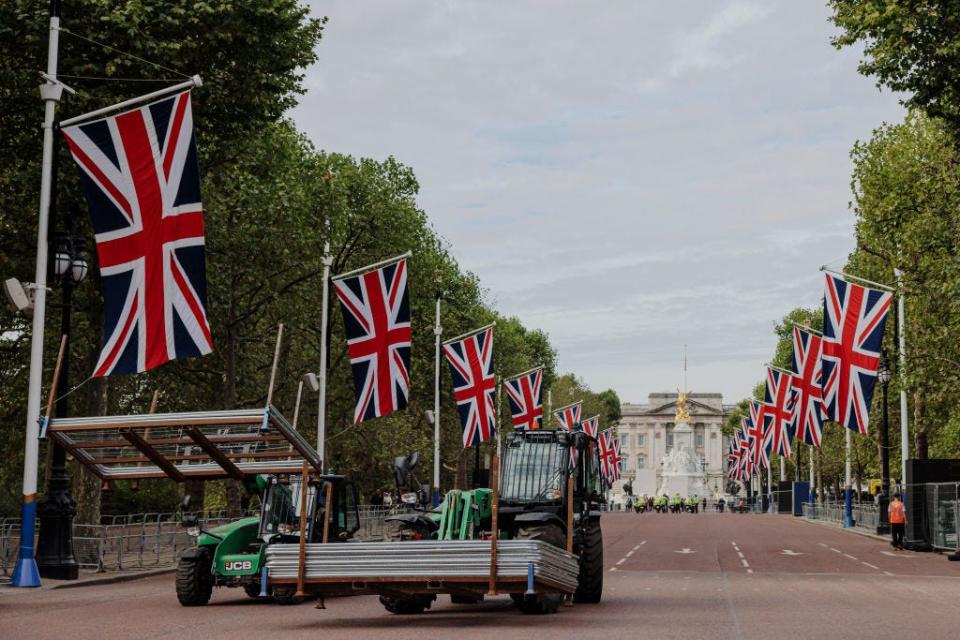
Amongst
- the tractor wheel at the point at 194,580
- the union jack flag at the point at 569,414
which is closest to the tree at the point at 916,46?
the tractor wheel at the point at 194,580

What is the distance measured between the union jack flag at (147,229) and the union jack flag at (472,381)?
24.0 metres

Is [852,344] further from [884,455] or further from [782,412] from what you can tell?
[782,412]

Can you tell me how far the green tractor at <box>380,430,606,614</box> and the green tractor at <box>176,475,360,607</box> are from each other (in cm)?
152

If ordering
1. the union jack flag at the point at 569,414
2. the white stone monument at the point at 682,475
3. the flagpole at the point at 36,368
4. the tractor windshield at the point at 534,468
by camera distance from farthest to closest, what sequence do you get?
1. the white stone monument at the point at 682,475
2. the union jack flag at the point at 569,414
3. the flagpole at the point at 36,368
4. the tractor windshield at the point at 534,468

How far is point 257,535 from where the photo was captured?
72.0 feet

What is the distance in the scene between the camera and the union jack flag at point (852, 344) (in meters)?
38.5

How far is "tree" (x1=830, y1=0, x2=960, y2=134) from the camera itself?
90.6 feet

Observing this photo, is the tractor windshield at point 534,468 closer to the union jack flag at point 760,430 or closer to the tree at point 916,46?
the tree at point 916,46

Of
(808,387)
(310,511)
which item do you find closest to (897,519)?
(808,387)

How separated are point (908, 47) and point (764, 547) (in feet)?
70.8

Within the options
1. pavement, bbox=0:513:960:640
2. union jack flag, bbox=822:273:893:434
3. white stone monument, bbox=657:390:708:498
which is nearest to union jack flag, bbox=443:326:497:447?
union jack flag, bbox=822:273:893:434

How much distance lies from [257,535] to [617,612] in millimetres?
6251

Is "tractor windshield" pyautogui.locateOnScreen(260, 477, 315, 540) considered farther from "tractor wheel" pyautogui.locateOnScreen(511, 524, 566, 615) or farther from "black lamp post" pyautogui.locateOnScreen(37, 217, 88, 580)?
"black lamp post" pyautogui.locateOnScreen(37, 217, 88, 580)

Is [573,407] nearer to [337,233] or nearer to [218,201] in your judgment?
[337,233]
